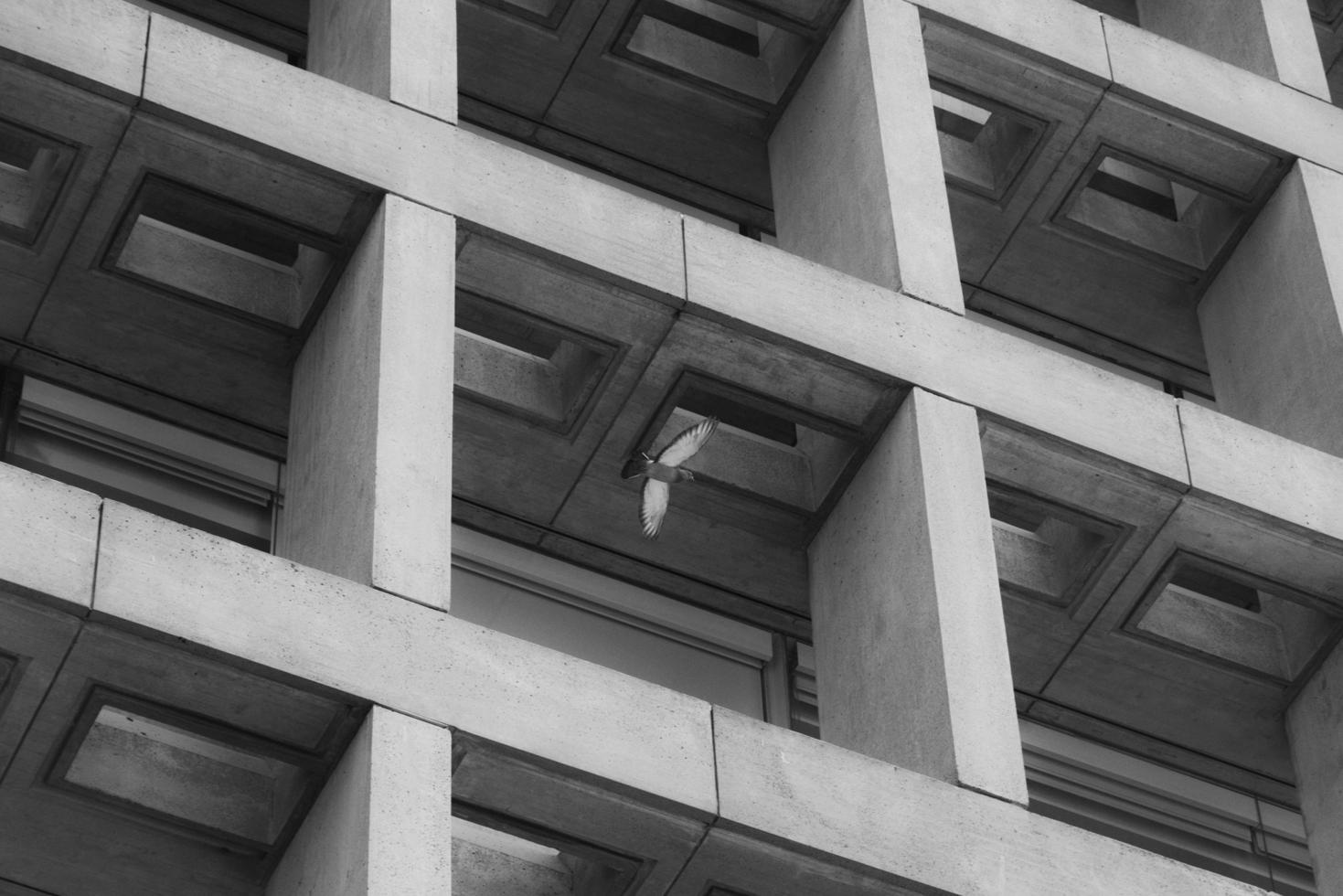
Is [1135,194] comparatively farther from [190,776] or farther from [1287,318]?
[190,776]

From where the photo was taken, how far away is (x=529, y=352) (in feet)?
66.8

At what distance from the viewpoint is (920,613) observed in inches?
739

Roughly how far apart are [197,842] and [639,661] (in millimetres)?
4230

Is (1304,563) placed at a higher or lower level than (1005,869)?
higher

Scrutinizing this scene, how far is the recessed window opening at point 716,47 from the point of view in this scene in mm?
22438

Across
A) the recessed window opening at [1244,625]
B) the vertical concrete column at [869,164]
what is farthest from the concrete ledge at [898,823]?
the vertical concrete column at [869,164]

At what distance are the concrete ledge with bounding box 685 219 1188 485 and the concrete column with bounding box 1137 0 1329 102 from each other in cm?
398

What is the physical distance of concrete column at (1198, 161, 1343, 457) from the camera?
71.8 feet

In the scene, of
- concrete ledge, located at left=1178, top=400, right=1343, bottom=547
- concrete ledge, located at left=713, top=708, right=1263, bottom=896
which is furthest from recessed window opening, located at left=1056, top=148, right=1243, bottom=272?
concrete ledge, located at left=713, top=708, right=1263, bottom=896

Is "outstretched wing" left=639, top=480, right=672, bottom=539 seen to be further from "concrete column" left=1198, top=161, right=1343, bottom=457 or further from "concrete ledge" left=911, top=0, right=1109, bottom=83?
"concrete column" left=1198, top=161, right=1343, bottom=457

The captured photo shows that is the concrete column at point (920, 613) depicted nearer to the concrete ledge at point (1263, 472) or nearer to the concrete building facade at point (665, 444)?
the concrete building facade at point (665, 444)

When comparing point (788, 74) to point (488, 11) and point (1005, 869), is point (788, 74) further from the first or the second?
point (1005, 869)

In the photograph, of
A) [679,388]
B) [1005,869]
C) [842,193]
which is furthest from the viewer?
[842,193]

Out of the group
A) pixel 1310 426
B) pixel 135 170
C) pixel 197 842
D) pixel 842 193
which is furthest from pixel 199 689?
pixel 1310 426
